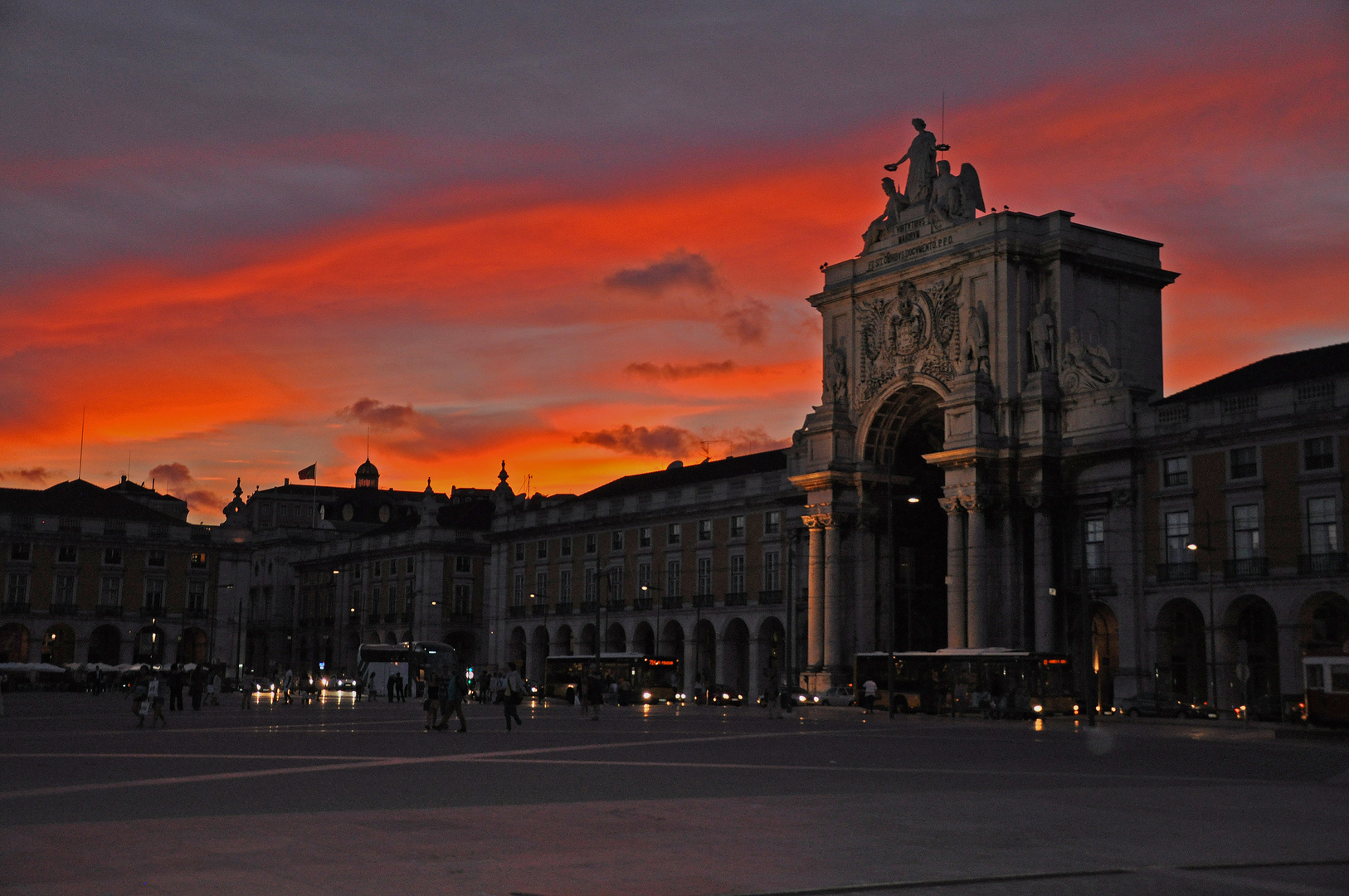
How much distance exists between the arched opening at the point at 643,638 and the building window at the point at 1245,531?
44.6m

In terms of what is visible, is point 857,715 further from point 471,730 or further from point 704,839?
point 704,839

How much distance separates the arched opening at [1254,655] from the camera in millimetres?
57906

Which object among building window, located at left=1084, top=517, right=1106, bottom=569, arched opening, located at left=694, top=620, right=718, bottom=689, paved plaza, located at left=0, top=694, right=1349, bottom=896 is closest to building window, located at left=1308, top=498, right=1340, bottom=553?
building window, located at left=1084, top=517, right=1106, bottom=569

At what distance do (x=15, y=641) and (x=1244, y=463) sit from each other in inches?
3690

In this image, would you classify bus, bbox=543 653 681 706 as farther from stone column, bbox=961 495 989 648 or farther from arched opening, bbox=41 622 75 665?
arched opening, bbox=41 622 75 665

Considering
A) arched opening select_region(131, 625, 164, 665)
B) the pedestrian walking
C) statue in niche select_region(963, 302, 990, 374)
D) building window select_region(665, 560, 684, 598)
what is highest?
statue in niche select_region(963, 302, 990, 374)

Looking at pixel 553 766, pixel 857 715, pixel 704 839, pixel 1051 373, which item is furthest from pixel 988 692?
pixel 704 839

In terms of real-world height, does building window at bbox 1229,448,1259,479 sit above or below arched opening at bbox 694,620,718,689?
above

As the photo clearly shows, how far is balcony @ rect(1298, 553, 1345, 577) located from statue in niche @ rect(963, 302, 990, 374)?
1732 cm

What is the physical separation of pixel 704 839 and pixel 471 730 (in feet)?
80.4

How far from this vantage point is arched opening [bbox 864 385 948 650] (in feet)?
246

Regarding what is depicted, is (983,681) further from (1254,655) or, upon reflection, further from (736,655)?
(736,655)

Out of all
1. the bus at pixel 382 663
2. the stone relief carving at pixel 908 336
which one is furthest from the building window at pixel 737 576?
the bus at pixel 382 663

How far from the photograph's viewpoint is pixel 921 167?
75.4m
